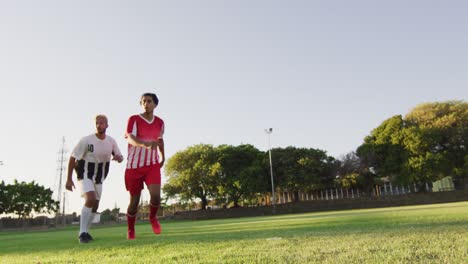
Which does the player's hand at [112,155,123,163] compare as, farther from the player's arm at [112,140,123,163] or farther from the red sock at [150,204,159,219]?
the red sock at [150,204,159,219]

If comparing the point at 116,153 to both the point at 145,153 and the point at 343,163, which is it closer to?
the point at 145,153

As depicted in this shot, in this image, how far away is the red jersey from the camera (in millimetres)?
6215

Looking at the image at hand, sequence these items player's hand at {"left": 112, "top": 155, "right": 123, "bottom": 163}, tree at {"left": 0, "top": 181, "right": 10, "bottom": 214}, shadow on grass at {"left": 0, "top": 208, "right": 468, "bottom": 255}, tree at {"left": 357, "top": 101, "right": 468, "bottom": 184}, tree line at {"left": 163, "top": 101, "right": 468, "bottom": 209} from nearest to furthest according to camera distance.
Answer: shadow on grass at {"left": 0, "top": 208, "right": 468, "bottom": 255}
player's hand at {"left": 112, "top": 155, "right": 123, "bottom": 163}
tree at {"left": 357, "top": 101, "right": 468, "bottom": 184}
tree line at {"left": 163, "top": 101, "right": 468, "bottom": 209}
tree at {"left": 0, "top": 181, "right": 10, "bottom": 214}

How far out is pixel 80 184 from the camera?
686 cm

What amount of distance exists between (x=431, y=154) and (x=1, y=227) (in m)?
50.5

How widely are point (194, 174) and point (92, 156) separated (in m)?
44.6

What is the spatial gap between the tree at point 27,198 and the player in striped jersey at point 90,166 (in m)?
48.0

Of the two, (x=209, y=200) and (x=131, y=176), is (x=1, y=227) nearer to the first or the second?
(x=209, y=200)

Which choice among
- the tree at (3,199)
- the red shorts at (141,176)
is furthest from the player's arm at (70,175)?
the tree at (3,199)

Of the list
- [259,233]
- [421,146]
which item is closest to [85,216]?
[259,233]

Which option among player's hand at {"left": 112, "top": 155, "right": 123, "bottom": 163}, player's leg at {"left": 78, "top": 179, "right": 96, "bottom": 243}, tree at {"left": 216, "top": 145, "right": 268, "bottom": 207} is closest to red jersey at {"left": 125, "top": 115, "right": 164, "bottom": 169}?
player's hand at {"left": 112, "top": 155, "right": 123, "bottom": 163}

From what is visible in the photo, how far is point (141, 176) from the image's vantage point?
6344 mm

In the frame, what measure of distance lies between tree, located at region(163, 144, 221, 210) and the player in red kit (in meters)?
43.2

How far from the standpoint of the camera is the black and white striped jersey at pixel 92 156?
6.78 m
